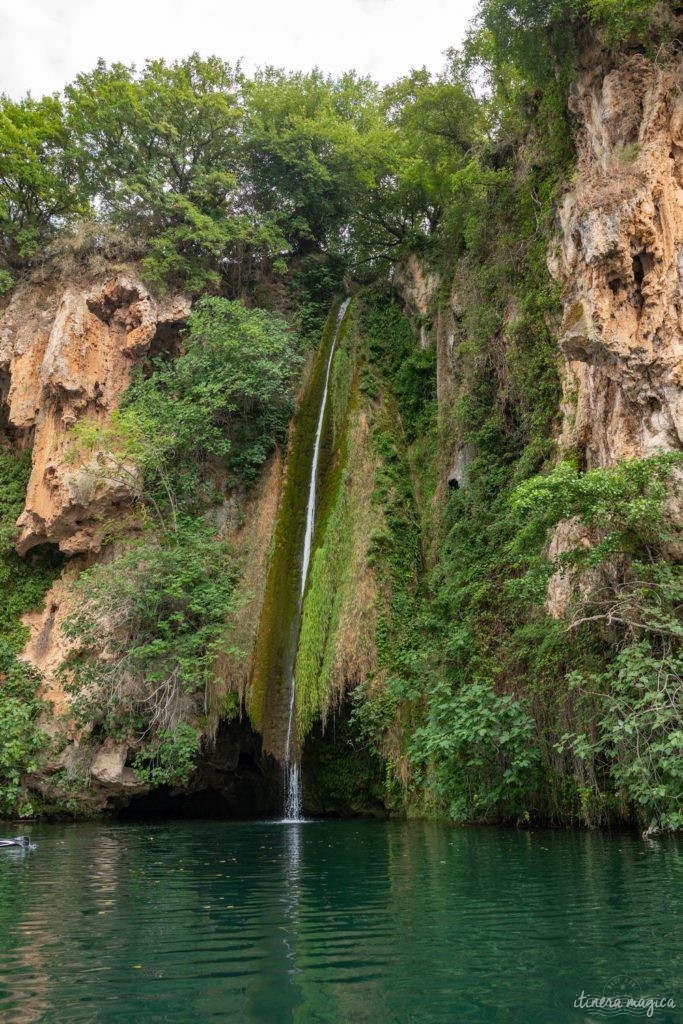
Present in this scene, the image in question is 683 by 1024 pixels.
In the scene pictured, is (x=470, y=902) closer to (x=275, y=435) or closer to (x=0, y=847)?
(x=0, y=847)

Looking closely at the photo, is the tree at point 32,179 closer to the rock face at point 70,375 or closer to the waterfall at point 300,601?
the rock face at point 70,375

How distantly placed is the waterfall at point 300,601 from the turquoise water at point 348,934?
6036mm

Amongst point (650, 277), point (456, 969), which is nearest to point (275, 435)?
point (650, 277)

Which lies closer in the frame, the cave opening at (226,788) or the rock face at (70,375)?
the cave opening at (226,788)

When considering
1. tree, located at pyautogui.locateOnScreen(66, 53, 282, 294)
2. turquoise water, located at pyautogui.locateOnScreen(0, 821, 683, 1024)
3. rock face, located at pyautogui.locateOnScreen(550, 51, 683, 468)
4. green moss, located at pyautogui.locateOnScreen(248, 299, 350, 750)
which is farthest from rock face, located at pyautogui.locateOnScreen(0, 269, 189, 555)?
rock face, located at pyautogui.locateOnScreen(550, 51, 683, 468)

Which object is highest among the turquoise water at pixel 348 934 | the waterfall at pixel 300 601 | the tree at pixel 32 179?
the tree at pixel 32 179

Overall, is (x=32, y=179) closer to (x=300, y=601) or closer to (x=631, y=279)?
(x=300, y=601)

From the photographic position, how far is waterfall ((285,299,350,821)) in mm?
16500

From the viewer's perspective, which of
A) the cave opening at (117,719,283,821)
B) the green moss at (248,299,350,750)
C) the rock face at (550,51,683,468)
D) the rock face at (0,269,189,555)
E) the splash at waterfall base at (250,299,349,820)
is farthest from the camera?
the rock face at (0,269,189,555)

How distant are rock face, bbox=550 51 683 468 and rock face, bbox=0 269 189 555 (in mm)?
11739

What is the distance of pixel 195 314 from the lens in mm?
21688

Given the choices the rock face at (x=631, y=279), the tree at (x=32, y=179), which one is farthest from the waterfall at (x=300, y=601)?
the tree at (x=32, y=179)

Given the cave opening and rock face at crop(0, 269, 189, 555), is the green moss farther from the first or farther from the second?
rock face at crop(0, 269, 189, 555)

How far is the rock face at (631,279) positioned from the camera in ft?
40.7
